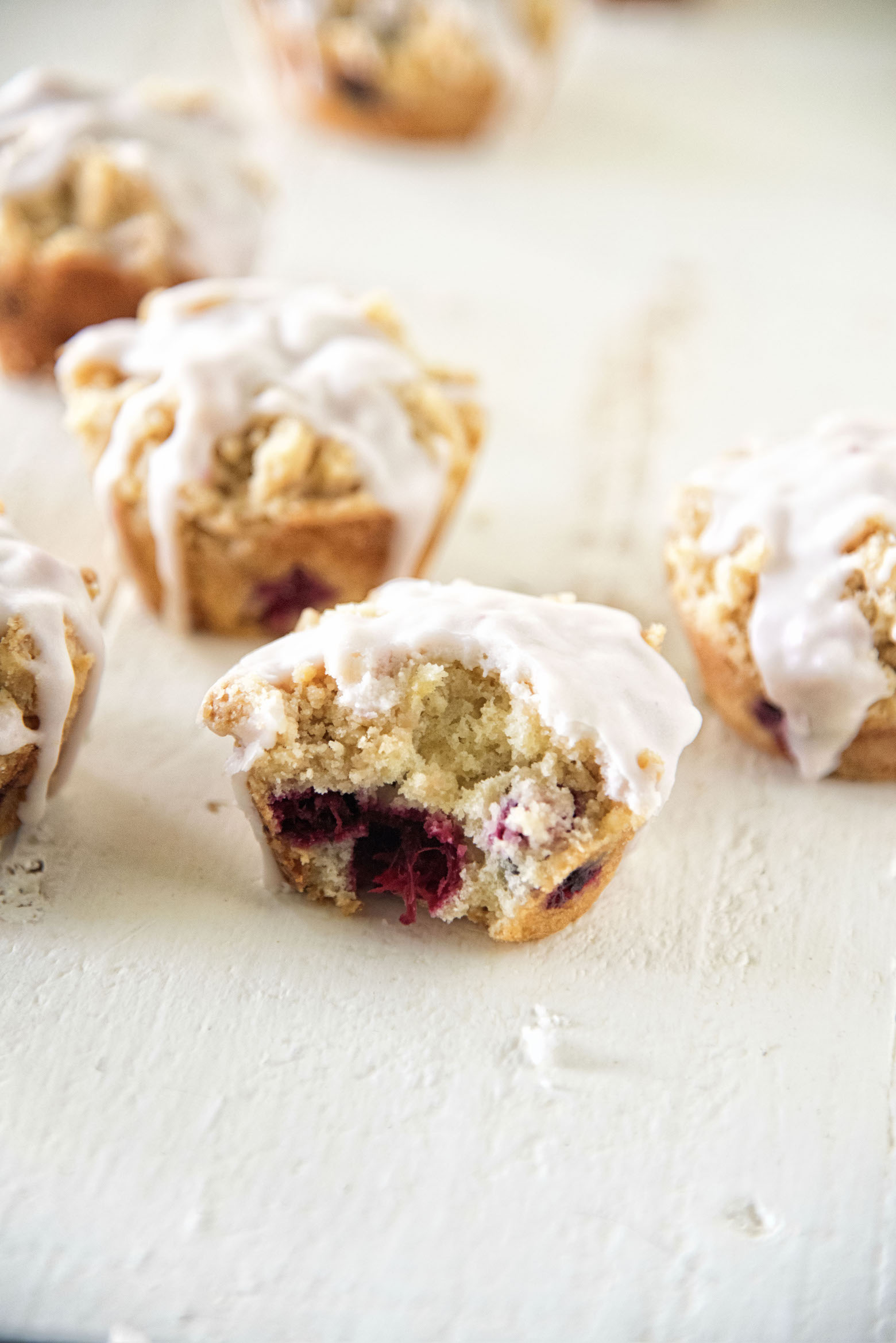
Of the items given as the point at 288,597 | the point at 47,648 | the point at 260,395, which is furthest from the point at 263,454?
the point at 47,648

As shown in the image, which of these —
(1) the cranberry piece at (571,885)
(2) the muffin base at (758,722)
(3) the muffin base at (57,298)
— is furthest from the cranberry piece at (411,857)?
(3) the muffin base at (57,298)

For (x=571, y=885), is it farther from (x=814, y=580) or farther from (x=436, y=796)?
(x=814, y=580)

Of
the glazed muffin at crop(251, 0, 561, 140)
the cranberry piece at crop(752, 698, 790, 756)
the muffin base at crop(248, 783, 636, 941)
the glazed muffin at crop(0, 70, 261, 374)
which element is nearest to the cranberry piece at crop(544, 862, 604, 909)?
the muffin base at crop(248, 783, 636, 941)

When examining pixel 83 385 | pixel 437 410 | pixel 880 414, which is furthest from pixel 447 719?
pixel 880 414

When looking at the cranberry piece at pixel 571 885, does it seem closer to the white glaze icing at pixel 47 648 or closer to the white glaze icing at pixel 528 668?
the white glaze icing at pixel 528 668

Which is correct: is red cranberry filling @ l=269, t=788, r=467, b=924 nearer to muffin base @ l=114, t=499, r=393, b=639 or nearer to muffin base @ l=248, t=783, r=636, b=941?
muffin base @ l=248, t=783, r=636, b=941

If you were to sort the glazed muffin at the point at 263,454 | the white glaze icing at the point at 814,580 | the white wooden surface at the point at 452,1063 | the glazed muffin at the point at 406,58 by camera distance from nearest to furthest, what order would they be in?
1. the white wooden surface at the point at 452,1063
2. the white glaze icing at the point at 814,580
3. the glazed muffin at the point at 263,454
4. the glazed muffin at the point at 406,58
